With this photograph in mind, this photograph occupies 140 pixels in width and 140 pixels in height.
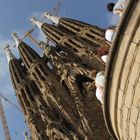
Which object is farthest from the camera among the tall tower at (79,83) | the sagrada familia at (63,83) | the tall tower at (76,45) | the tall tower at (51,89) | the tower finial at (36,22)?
the tower finial at (36,22)

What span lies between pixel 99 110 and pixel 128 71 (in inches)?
564

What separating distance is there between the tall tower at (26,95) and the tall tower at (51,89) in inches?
23.1

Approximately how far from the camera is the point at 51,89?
27312 mm

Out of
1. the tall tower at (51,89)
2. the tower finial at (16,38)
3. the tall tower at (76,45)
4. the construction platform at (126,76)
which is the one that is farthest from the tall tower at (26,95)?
the construction platform at (126,76)

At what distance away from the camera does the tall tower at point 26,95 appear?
85.9 ft

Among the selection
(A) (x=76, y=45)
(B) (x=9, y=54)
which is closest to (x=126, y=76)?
(A) (x=76, y=45)

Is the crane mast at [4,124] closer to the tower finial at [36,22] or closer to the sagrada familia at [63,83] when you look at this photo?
the tower finial at [36,22]

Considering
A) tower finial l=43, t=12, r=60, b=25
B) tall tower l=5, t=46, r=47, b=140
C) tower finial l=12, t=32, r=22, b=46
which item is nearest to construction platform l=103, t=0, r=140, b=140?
tall tower l=5, t=46, r=47, b=140

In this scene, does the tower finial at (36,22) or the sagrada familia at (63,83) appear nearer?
the sagrada familia at (63,83)

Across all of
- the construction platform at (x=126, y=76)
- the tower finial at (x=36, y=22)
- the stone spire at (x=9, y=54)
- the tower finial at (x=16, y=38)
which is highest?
Result: the tower finial at (x=36, y=22)

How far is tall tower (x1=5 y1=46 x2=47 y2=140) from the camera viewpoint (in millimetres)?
26191

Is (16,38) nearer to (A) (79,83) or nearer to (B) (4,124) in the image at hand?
(A) (79,83)

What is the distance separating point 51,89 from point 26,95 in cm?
319

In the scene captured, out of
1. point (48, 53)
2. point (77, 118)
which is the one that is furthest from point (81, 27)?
point (77, 118)
